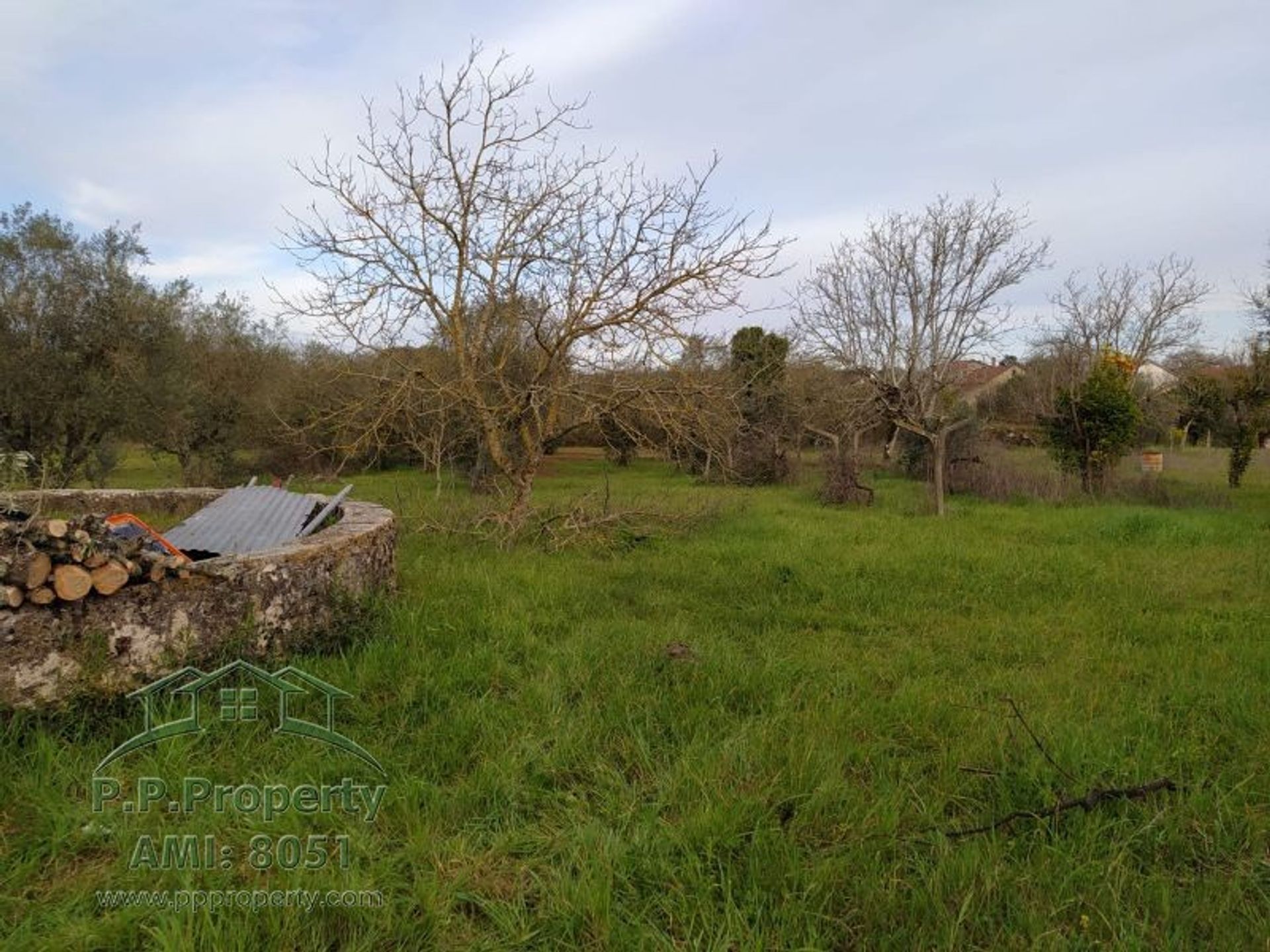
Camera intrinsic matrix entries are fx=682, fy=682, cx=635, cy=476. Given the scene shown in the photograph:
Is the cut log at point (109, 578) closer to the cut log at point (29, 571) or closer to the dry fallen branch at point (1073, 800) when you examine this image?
the cut log at point (29, 571)

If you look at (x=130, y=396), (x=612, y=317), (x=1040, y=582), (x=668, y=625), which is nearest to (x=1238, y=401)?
(x=1040, y=582)

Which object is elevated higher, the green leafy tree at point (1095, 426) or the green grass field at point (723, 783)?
the green leafy tree at point (1095, 426)

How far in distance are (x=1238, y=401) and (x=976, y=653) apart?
14.6 m

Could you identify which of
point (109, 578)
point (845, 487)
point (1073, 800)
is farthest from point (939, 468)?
point (109, 578)

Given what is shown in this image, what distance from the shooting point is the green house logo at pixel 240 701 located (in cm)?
299

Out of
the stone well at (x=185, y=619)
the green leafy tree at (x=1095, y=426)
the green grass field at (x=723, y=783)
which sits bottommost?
the green grass field at (x=723, y=783)

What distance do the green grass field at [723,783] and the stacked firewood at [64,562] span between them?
0.55 meters

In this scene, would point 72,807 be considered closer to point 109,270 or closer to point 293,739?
point 293,739

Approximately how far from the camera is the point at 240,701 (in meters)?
3.28

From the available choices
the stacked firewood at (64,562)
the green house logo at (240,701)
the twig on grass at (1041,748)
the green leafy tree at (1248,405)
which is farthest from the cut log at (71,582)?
the green leafy tree at (1248,405)

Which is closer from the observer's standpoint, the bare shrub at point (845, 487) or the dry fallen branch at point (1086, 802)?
the dry fallen branch at point (1086, 802)

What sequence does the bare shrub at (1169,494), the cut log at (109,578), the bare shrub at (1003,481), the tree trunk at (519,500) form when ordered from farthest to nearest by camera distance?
the bare shrub at (1003,481), the bare shrub at (1169,494), the tree trunk at (519,500), the cut log at (109,578)

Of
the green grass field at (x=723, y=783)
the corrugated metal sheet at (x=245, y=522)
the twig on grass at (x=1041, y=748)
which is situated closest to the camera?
the green grass field at (x=723, y=783)

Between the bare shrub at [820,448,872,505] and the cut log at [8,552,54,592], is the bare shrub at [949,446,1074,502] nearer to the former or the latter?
the bare shrub at [820,448,872,505]
